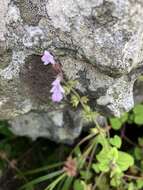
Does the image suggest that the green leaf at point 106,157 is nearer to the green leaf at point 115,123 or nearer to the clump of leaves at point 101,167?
the clump of leaves at point 101,167

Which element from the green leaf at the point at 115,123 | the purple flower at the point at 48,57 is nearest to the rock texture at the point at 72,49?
the purple flower at the point at 48,57

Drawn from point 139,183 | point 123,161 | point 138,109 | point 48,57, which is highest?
point 48,57

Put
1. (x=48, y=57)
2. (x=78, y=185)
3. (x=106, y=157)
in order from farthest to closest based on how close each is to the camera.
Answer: (x=78, y=185), (x=106, y=157), (x=48, y=57)

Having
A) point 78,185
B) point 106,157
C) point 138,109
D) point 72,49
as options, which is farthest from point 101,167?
point 72,49

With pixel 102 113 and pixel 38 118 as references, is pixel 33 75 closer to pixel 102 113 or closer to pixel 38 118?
pixel 102 113

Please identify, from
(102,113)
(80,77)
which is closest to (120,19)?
(80,77)

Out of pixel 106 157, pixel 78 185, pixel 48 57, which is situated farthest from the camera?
pixel 78 185

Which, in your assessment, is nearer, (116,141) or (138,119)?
(116,141)

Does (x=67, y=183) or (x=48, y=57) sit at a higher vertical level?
(x=48, y=57)

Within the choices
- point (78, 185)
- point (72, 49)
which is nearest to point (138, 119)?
point (78, 185)

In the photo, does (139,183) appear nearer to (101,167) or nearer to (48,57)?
(101,167)

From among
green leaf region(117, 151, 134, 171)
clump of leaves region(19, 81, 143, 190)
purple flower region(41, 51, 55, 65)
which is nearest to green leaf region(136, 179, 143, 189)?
clump of leaves region(19, 81, 143, 190)
